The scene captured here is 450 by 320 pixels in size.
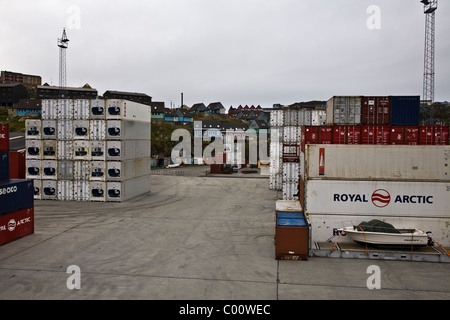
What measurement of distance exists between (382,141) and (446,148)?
337 centimetres

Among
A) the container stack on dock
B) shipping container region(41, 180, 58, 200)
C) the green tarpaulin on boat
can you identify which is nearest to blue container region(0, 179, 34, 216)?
the container stack on dock

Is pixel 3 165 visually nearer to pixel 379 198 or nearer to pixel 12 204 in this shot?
pixel 12 204

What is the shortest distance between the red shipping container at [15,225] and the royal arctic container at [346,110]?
857 inches

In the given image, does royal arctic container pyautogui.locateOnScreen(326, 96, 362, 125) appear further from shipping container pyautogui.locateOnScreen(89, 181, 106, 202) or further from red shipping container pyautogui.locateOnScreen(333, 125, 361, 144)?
shipping container pyautogui.locateOnScreen(89, 181, 106, 202)

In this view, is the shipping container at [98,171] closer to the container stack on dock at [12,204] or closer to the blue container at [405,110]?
the container stack on dock at [12,204]

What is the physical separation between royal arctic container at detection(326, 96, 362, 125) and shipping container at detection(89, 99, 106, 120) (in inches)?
841

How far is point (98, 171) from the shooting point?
3341 centimetres

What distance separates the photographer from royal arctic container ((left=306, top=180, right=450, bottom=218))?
63.0 ft

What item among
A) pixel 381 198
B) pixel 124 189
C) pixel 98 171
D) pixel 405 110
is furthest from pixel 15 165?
pixel 405 110

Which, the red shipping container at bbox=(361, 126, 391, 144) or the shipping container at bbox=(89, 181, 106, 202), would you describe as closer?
the red shipping container at bbox=(361, 126, 391, 144)

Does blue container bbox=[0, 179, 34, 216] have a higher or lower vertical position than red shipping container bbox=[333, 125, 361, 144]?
lower

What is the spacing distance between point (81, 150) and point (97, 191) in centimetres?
435
